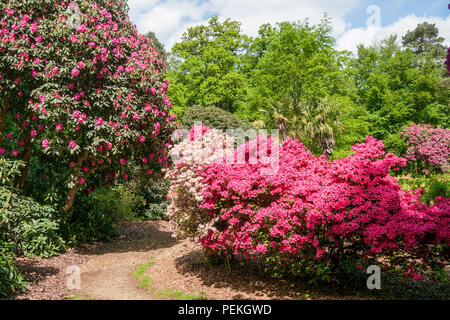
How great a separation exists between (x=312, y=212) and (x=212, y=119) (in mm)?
13029

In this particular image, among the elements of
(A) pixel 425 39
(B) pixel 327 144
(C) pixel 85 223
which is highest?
(A) pixel 425 39

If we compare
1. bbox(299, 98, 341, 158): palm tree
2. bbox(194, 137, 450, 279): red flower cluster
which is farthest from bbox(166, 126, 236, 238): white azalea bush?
bbox(299, 98, 341, 158): palm tree

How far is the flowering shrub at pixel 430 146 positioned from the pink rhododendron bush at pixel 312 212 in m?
21.7

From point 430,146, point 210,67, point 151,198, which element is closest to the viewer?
point 151,198

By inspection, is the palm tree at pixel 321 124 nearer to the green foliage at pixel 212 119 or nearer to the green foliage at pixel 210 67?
the green foliage at pixel 212 119

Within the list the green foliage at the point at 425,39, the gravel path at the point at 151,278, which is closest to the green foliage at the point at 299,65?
the gravel path at the point at 151,278

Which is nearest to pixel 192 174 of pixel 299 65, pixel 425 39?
pixel 299 65

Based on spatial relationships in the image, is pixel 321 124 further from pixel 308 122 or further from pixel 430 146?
pixel 430 146

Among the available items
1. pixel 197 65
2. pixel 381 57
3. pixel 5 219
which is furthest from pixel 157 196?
pixel 381 57

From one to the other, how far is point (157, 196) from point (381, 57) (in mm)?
25923

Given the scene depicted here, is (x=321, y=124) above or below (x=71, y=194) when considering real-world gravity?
above

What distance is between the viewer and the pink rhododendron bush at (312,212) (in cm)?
502

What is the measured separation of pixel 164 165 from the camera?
10273 millimetres

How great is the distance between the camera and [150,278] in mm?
7402
